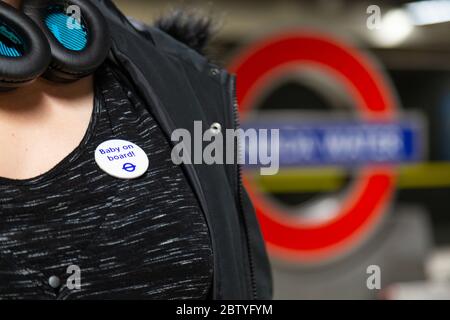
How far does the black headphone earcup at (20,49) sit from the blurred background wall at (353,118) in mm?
1400

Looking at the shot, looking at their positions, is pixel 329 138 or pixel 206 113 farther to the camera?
pixel 329 138

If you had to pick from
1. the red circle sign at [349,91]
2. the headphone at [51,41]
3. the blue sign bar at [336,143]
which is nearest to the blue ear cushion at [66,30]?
the headphone at [51,41]

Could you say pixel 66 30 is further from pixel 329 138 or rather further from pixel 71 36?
pixel 329 138

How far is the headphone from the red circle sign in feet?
6.02

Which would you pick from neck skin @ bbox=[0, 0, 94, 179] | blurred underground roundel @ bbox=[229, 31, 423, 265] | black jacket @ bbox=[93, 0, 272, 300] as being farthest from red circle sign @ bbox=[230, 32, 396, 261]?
neck skin @ bbox=[0, 0, 94, 179]

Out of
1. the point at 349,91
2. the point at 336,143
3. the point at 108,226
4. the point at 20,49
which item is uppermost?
the point at 349,91

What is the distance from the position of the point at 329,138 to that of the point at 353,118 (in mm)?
119

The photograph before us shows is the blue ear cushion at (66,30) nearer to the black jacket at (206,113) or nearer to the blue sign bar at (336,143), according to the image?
the black jacket at (206,113)

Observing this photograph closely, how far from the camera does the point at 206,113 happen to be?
71 centimetres

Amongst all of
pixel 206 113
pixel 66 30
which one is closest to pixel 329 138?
pixel 206 113

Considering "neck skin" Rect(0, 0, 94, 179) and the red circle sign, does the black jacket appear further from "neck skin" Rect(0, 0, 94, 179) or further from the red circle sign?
the red circle sign
